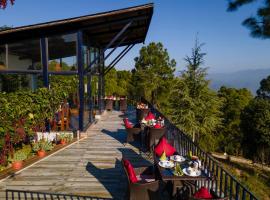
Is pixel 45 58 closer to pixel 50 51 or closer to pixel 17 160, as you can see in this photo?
pixel 50 51

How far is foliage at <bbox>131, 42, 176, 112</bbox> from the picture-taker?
35031mm

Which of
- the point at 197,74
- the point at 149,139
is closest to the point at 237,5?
the point at 149,139

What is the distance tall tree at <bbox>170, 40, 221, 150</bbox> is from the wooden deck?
34.5ft

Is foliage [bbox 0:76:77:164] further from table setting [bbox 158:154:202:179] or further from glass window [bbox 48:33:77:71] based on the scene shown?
table setting [bbox 158:154:202:179]

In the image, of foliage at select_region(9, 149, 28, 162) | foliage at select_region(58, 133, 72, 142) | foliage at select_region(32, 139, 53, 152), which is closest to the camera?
foliage at select_region(9, 149, 28, 162)

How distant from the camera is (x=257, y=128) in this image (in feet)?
113

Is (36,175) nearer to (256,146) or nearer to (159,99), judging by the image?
(159,99)

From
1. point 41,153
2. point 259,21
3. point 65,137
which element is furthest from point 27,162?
point 259,21

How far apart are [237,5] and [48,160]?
29.9 ft

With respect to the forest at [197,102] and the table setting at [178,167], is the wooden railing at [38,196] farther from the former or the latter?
the forest at [197,102]

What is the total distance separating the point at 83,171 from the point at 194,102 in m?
14.6

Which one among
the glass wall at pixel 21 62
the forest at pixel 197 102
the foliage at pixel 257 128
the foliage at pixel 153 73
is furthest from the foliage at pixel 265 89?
the glass wall at pixel 21 62

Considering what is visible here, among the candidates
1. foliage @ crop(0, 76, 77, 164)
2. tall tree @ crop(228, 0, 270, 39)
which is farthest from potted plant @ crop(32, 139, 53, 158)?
tall tree @ crop(228, 0, 270, 39)

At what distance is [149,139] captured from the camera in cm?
979
